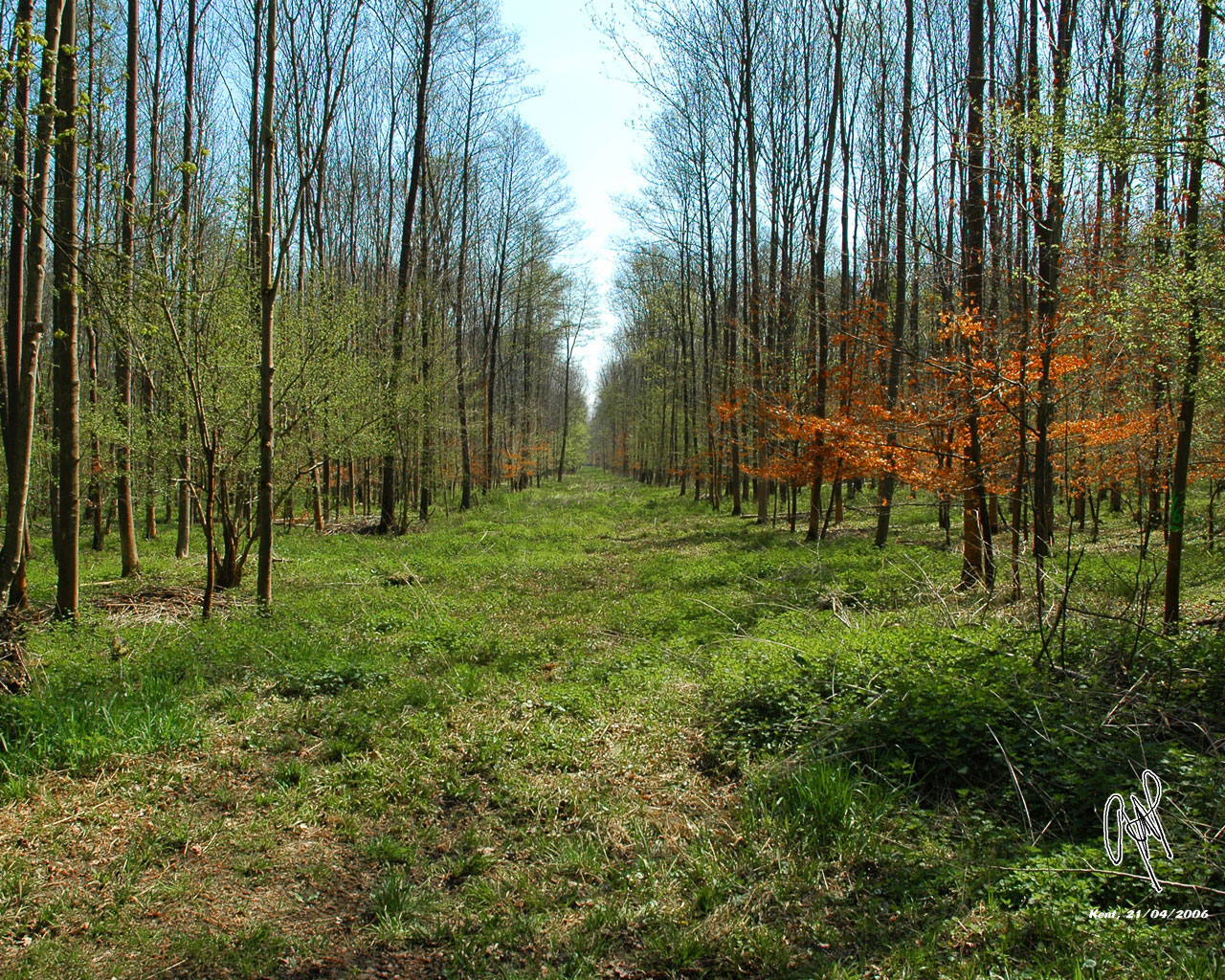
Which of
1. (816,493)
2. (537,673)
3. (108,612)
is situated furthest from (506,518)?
(537,673)

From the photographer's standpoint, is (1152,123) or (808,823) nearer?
(808,823)

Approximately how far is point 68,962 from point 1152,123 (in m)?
7.64

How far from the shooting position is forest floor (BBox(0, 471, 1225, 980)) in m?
2.70

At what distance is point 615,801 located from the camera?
12.6 feet

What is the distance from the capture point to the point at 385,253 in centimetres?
2266

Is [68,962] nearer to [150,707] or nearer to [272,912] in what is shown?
[272,912]

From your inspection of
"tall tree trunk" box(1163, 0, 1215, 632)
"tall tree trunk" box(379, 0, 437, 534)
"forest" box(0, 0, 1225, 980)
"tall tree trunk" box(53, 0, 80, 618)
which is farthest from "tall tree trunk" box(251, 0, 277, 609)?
"tall tree trunk" box(1163, 0, 1215, 632)

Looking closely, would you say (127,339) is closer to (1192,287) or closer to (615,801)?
(615,801)

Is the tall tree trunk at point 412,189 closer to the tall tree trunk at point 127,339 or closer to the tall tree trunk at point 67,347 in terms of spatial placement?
the tall tree trunk at point 127,339

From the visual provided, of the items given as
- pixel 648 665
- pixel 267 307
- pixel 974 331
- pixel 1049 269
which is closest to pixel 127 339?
pixel 267 307

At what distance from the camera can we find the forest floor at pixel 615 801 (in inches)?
106
